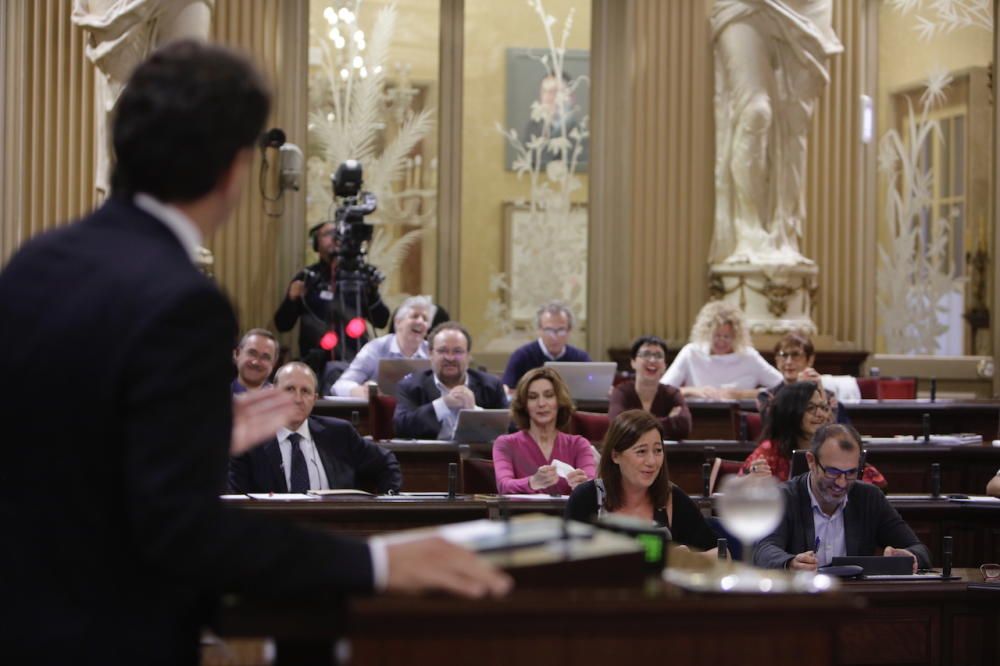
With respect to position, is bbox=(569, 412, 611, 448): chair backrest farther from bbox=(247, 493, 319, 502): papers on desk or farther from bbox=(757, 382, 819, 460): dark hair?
bbox=(247, 493, 319, 502): papers on desk

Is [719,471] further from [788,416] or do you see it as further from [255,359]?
[255,359]

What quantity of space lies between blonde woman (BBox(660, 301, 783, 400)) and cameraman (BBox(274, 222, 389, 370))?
186cm

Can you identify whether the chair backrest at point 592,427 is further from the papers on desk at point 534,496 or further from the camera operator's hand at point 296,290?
the camera operator's hand at point 296,290

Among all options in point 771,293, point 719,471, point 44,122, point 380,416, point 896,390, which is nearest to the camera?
point 719,471

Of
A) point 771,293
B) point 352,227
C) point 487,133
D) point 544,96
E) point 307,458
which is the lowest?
point 307,458

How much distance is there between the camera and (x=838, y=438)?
15.5 ft

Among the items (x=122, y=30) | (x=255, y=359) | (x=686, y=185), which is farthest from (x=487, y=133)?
(x=255, y=359)

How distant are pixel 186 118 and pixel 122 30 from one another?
7.77m

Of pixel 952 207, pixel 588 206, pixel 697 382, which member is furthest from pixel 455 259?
pixel 952 207

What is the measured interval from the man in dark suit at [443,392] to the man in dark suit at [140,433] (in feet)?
A: 17.2

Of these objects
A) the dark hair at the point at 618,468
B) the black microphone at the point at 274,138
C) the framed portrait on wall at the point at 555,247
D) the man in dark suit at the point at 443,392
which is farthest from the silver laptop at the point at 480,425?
the framed portrait on wall at the point at 555,247

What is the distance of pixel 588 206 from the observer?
10609 millimetres

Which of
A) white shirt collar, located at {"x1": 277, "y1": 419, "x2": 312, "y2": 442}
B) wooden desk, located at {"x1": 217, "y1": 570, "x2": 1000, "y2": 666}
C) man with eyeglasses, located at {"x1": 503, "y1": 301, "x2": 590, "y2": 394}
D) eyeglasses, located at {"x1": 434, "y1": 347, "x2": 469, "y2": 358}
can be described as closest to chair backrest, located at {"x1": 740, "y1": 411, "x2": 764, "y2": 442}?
eyeglasses, located at {"x1": 434, "y1": 347, "x2": 469, "y2": 358}

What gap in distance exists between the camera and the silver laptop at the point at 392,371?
7738 millimetres
